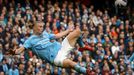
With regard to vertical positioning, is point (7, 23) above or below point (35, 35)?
above

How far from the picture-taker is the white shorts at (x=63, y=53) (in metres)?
14.4

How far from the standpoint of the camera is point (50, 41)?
50.7ft

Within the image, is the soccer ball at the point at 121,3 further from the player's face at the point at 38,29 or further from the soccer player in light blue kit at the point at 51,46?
the player's face at the point at 38,29

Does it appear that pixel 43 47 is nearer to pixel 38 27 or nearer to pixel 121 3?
pixel 38 27

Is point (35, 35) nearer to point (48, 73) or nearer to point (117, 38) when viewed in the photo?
point (48, 73)

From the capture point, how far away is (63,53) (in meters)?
14.4

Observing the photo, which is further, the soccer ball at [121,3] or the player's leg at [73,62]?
the soccer ball at [121,3]

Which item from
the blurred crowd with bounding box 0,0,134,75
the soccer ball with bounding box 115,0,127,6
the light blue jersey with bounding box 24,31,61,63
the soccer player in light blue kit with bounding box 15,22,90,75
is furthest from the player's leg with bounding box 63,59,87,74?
the soccer ball with bounding box 115,0,127,6

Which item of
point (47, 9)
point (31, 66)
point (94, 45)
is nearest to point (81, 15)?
point (47, 9)

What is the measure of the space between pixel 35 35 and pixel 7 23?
A: 8110 millimetres

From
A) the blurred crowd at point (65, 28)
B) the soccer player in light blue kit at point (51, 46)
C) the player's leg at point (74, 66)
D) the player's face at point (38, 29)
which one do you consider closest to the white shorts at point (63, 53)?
the soccer player in light blue kit at point (51, 46)

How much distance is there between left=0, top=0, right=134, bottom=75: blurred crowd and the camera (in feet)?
65.9

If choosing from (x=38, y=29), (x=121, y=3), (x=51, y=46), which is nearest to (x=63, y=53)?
(x=51, y=46)

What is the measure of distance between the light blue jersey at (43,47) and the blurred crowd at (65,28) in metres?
3.86
